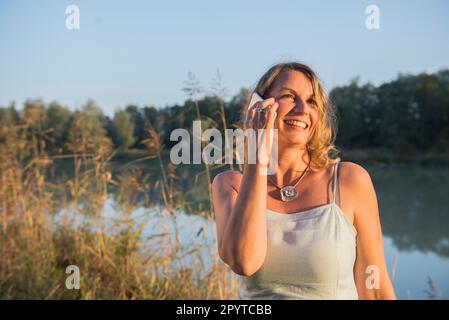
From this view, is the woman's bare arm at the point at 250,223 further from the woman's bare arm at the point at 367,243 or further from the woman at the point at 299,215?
the woman's bare arm at the point at 367,243

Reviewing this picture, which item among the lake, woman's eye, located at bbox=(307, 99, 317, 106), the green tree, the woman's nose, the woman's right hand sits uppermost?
the green tree

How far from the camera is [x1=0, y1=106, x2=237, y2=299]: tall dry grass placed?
292 centimetres

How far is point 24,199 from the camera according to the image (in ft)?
11.8

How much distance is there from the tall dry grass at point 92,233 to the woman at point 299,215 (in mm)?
1598

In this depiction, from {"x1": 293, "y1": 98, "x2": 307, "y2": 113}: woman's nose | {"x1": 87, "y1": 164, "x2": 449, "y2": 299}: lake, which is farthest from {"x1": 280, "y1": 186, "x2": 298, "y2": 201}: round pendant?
{"x1": 87, "y1": 164, "x2": 449, "y2": 299}: lake

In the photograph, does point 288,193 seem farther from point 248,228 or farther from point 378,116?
point 378,116

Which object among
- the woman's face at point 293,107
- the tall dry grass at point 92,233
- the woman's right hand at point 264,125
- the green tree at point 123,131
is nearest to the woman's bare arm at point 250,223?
the woman's right hand at point 264,125

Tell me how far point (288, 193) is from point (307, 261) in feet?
0.70

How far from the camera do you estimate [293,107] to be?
1220 millimetres

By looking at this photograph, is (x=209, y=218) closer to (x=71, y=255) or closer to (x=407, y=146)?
(x=71, y=255)

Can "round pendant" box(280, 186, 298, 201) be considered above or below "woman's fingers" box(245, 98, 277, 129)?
below

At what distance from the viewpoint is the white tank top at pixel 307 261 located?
1075 mm

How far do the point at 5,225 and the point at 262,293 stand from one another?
2.96 meters

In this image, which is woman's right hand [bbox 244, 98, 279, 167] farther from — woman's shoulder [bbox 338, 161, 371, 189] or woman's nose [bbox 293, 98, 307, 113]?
woman's shoulder [bbox 338, 161, 371, 189]
